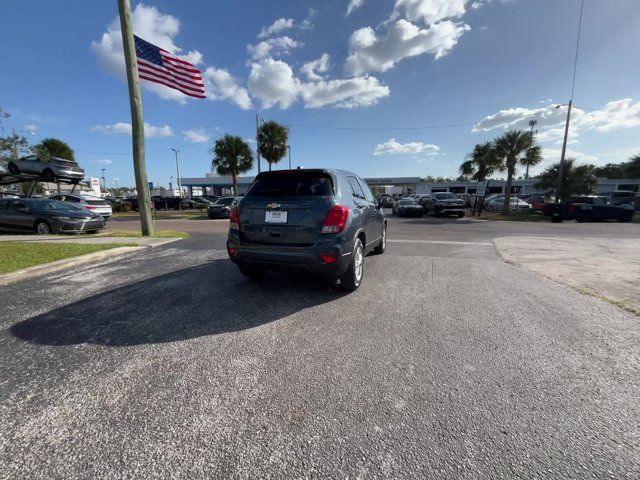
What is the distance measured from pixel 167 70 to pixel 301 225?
911 cm

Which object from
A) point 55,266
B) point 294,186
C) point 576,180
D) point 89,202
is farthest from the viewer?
point 576,180

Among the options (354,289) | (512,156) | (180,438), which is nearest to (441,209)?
(512,156)

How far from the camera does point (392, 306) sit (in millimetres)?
3787

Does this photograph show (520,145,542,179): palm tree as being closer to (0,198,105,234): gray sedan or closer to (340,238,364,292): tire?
(340,238,364,292): tire

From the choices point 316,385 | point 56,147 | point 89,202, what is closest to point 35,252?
point 316,385

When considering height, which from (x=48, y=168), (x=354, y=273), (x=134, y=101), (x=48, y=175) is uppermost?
(x=134, y=101)

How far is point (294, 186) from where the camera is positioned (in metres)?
4.20

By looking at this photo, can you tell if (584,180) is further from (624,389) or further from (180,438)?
(180,438)

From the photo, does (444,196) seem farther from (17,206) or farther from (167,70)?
(17,206)

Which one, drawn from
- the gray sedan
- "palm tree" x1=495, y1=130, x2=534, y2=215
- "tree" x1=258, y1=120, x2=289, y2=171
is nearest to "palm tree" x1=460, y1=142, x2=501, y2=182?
"palm tree" x1=495, y1=130, x2=534, y2=215

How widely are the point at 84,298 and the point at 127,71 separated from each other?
7806 millimetres

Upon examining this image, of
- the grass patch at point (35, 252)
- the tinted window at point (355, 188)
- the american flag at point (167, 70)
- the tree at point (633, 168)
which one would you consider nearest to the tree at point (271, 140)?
the american flag at point (167, 70)

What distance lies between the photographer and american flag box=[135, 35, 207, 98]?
30.0 ft

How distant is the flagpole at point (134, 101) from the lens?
8477 millimetres
